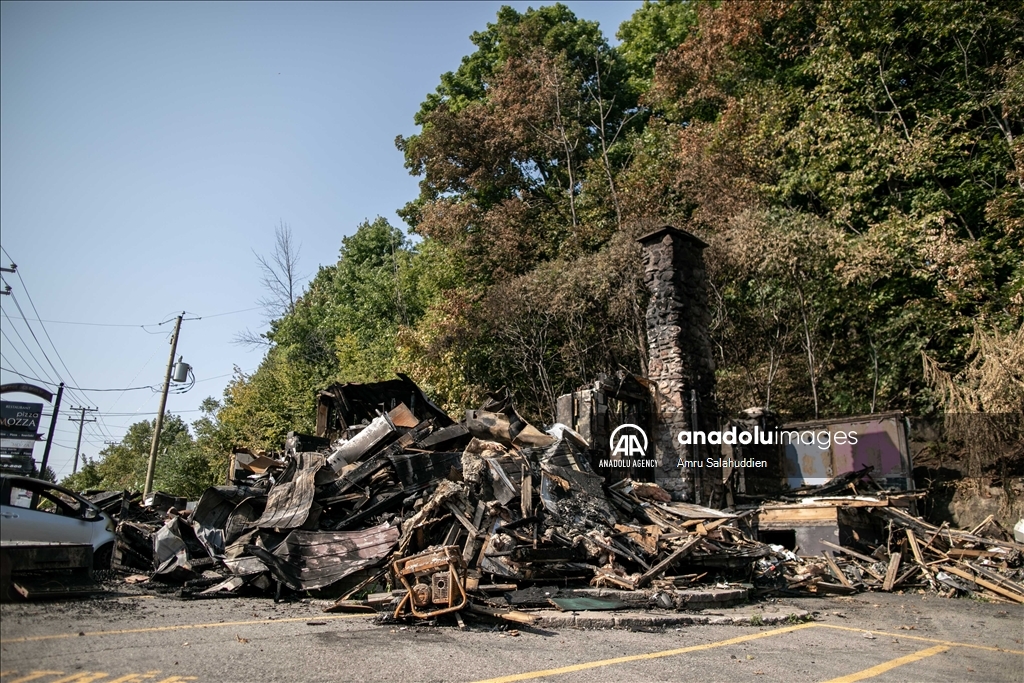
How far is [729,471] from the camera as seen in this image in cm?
1394

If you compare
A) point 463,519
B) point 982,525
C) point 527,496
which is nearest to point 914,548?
point 982,525

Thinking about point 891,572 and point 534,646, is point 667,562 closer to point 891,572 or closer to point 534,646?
point 534,646

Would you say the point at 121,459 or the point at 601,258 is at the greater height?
the point at 601,258

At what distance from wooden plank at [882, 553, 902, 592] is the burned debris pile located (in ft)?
0.11

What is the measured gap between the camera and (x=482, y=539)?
8.28 meters

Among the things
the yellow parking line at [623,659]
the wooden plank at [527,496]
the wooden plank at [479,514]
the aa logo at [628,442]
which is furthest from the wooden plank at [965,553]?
the wooden plank at [479,514]

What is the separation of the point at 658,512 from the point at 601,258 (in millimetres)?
8777

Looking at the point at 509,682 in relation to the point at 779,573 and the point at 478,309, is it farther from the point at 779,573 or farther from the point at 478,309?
the point at 478,309

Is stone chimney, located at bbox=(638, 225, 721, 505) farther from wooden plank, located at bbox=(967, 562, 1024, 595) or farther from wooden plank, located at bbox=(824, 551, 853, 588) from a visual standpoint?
wooden plank, located at bbox=(967, 562, 1024, 595)

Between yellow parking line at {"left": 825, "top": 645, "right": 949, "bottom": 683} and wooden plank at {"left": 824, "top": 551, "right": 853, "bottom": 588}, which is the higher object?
wooden plank at {"left": 824, "top": 551, "right": 853, "bottom": 588}

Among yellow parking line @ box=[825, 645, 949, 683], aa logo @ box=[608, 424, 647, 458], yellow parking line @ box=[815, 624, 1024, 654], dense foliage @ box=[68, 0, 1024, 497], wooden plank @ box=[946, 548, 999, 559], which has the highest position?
dense foliage @ box=[68, 0, 1024, 497]

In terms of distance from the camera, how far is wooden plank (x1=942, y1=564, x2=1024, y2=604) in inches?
387

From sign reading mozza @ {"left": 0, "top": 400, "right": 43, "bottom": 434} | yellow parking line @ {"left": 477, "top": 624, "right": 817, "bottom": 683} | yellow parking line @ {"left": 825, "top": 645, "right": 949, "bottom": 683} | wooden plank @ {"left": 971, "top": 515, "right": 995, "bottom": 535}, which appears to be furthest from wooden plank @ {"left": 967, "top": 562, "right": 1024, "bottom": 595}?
sign reading mozza @ {"left": 0, "top": 400, "right": 43, "bottom": 434}

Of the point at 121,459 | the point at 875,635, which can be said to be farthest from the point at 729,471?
the point at 121,459
